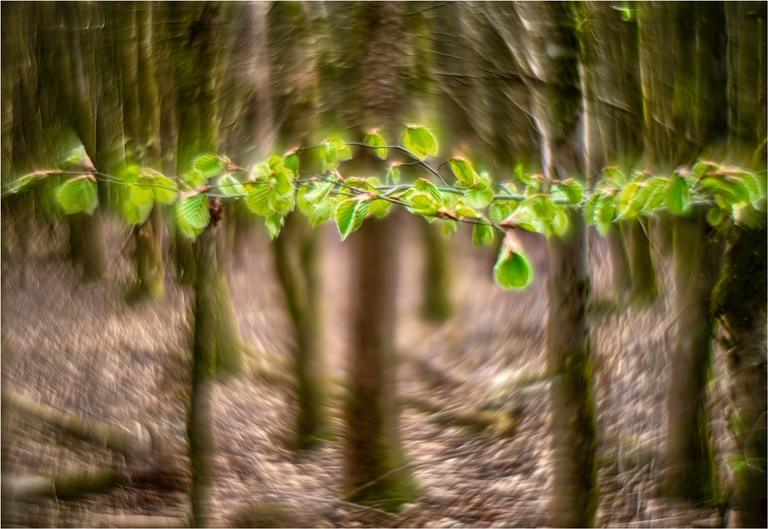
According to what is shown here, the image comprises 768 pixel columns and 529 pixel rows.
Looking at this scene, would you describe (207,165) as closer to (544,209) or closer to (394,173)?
(394,173)

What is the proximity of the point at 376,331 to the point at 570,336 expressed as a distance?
96.6 inches

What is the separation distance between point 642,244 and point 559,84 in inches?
40.8

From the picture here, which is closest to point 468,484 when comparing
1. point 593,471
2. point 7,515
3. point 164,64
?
point 593,471

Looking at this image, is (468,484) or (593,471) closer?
(593,471)

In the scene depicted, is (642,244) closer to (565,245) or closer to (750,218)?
(750,218)

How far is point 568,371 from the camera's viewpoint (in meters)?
Answer: 1.97

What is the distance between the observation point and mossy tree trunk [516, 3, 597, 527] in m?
1.93

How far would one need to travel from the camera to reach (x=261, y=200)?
133cm

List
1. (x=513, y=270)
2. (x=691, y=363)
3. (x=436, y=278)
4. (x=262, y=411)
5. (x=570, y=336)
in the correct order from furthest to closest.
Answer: (x=436, y=278), (x=262, y=411), (x=691, y=363), (x=570, y=336), (x=513, y=270)

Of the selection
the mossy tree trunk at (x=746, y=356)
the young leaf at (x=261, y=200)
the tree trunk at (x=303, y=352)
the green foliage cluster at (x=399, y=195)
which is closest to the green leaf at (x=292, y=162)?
the green foliage cluster at (x=399, y=195)

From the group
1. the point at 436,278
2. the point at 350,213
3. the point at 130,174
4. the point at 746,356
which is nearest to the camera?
the point at 350,213

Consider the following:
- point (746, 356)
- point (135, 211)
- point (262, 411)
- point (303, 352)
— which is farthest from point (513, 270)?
point (262, 411)

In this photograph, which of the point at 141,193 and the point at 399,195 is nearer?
the point at 399,195

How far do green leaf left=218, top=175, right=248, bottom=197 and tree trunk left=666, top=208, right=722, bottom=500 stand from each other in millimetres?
1823
